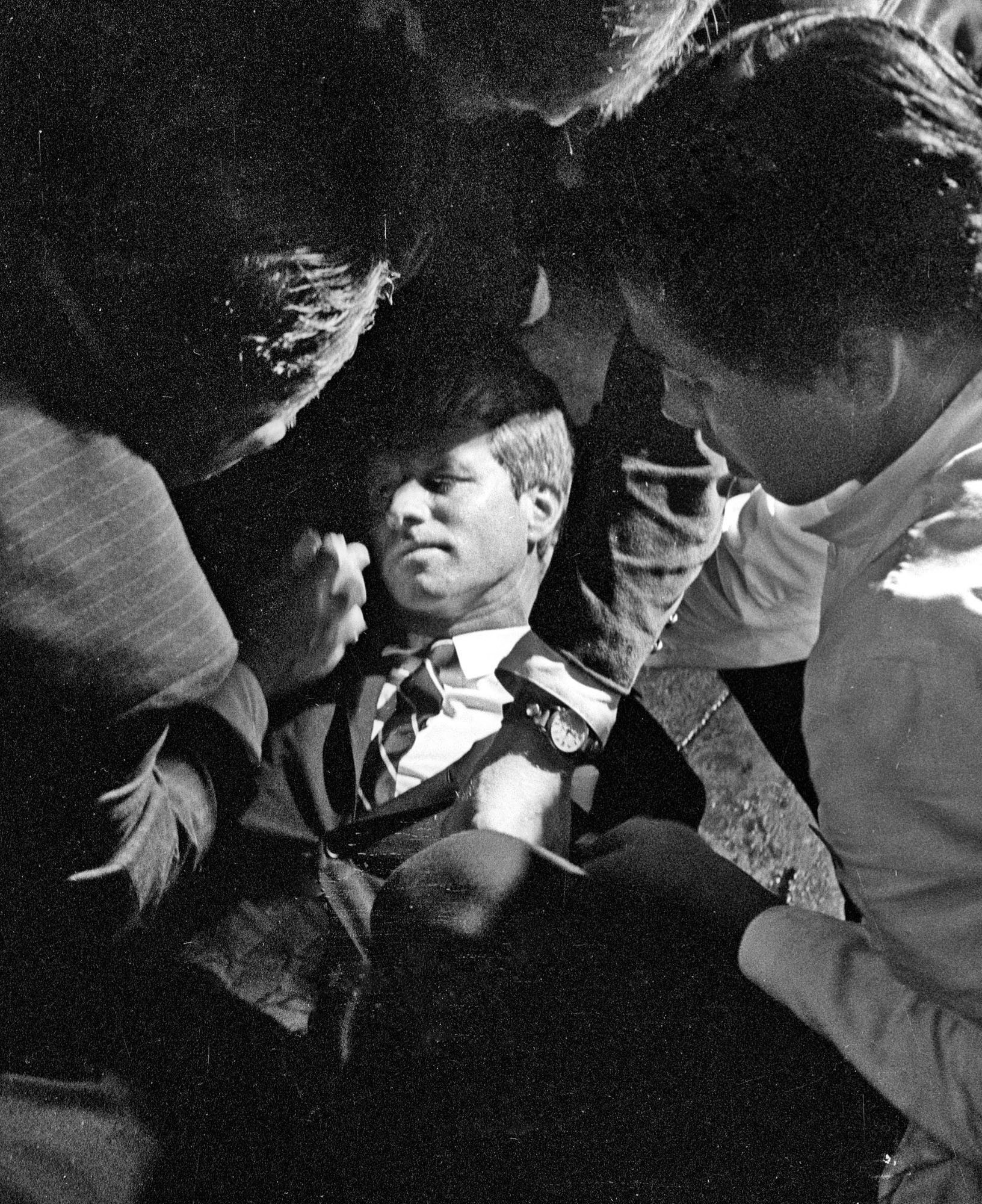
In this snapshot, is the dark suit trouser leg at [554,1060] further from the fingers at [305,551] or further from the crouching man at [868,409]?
the fingers at [305,551]

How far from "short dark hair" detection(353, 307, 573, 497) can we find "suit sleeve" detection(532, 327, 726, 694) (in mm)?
41

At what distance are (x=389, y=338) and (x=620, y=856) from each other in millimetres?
536

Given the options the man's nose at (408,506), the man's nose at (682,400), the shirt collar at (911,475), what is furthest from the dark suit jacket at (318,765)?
the shirt collar at (911,475)

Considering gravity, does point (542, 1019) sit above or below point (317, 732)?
below

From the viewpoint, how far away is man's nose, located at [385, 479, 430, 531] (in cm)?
122

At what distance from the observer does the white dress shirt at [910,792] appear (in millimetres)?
1052

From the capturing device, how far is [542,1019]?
49.9 inches

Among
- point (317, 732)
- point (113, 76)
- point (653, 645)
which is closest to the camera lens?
point (113, 76)

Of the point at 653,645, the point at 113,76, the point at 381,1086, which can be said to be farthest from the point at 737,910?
the point at 113,76

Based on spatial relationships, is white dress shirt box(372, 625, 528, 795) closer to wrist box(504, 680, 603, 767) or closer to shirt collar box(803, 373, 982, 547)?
wrist box(504, 680, 603, 767)

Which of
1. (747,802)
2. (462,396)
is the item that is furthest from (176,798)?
(747,802)

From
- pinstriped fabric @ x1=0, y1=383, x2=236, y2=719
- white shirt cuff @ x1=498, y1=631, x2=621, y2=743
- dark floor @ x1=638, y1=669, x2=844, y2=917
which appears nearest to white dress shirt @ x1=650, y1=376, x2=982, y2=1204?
dark floor @ x1=638, y1=669, x2=844, y2=917

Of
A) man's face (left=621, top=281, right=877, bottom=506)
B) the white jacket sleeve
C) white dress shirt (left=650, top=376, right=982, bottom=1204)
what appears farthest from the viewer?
the white jacket sleeve

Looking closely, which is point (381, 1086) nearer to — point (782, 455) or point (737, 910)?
point (737, 910)
